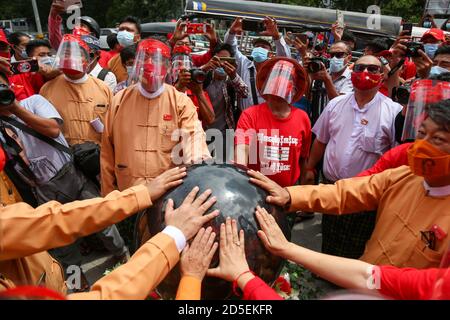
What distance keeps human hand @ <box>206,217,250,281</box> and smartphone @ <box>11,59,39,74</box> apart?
2.89 m

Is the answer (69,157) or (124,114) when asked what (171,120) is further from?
(69,157)

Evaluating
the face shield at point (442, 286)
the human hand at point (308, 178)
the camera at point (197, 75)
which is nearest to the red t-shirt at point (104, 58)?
the camera at point (197, 75)

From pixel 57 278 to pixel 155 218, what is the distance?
769mm

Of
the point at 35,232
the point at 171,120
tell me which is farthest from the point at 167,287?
the point at 171,120

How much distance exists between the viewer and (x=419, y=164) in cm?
202

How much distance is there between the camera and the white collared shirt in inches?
129

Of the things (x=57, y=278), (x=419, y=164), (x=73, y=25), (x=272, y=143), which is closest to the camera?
(x=419, y=164)

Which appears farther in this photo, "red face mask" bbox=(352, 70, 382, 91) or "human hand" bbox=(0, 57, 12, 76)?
"red face mask" bbox=(352, 70, 382, 91)

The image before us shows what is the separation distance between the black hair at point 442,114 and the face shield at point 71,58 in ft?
10.1

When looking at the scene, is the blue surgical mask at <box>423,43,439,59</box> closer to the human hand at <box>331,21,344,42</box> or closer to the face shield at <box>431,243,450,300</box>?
the human hand at <box>331,21,344,42</box>

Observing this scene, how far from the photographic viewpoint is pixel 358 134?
3322mm

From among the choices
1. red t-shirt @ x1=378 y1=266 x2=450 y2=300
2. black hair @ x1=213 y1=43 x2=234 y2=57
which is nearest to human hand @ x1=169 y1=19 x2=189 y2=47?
black hair @ x1=213 y1=43 x2=234 y2=57

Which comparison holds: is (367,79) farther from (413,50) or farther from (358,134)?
(413,50)

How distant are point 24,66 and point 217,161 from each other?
250 cm
